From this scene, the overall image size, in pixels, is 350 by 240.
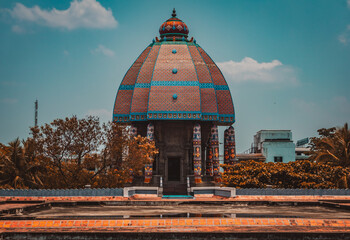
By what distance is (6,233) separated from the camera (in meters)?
14.9

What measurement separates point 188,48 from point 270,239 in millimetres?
29639

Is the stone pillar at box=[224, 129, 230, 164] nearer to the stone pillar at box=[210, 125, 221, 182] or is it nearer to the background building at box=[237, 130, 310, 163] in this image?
the stone pillar at box=[210, 125, 221, 182]

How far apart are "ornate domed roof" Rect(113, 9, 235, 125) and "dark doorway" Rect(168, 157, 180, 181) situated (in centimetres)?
482

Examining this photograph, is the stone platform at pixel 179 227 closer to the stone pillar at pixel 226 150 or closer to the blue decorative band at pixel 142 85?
the blue decorative band at pixel 142 85

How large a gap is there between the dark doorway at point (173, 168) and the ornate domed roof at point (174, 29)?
39.6 ft

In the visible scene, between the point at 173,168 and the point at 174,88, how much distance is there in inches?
286

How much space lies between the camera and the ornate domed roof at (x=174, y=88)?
38.3m

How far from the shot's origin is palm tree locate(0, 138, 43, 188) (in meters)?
33.5

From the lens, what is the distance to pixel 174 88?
3888 centimetres

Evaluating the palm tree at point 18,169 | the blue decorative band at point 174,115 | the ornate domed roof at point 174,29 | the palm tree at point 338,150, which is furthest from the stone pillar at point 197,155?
the palm tree at point 18,169

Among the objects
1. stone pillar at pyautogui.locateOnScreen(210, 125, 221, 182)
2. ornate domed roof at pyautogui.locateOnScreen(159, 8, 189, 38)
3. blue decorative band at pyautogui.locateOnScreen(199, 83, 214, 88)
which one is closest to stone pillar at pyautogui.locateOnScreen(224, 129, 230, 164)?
stone pillar at pyautogui.locateOnScreen(210, 125, 221, 182)

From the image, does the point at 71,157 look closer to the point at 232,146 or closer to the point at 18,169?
the point at 18,169

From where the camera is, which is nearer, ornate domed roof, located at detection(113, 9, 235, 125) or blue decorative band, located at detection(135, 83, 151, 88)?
ornate domed roof, located at detection(113, 9, 235, 125)

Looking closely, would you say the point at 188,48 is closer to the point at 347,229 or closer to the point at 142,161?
the point at 142,161
